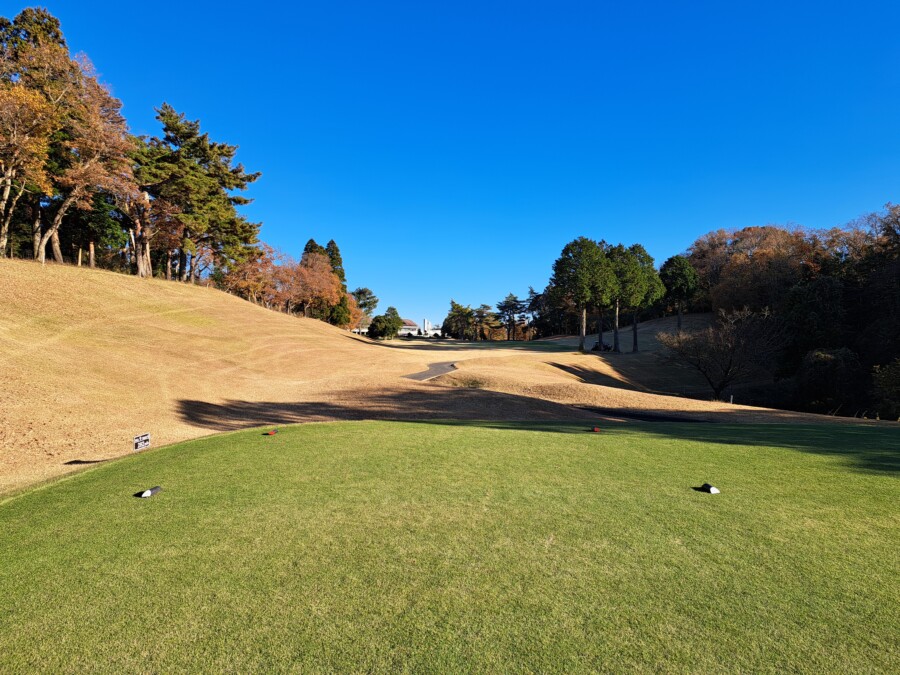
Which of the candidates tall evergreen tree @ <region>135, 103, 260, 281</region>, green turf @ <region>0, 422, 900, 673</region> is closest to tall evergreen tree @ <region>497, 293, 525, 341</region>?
tall evergreen tree @ <region>135, 103, 260, 281</region>

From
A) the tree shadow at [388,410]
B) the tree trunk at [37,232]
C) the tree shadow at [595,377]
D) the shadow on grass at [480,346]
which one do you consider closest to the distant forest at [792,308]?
the tree shadow at [595,377]

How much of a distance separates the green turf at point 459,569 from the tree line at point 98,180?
30.5 m

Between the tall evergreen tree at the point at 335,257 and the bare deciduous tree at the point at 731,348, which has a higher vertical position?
the tall evergreen tree at the point at 335,257

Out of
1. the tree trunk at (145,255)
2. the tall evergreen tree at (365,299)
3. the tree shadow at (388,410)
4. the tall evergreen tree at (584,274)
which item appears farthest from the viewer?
the tall evergreen tree at (365,299)

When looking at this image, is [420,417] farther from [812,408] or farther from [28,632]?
[812,408]

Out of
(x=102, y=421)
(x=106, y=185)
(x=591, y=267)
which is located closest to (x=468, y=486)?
(x=102, y=421)

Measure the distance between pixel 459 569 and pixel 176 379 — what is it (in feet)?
67.6

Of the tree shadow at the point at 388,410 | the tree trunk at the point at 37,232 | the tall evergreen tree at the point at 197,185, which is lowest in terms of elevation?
the tree shadow at the point at 388,410

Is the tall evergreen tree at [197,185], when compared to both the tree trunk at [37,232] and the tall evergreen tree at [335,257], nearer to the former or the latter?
the tree trunk at [37,232]

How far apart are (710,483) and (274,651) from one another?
527 centimetres

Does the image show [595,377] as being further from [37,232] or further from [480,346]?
[37,232]

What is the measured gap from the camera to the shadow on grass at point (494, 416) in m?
9.48

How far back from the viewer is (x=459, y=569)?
318cm

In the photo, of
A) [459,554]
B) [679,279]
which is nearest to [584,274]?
[679,279]
